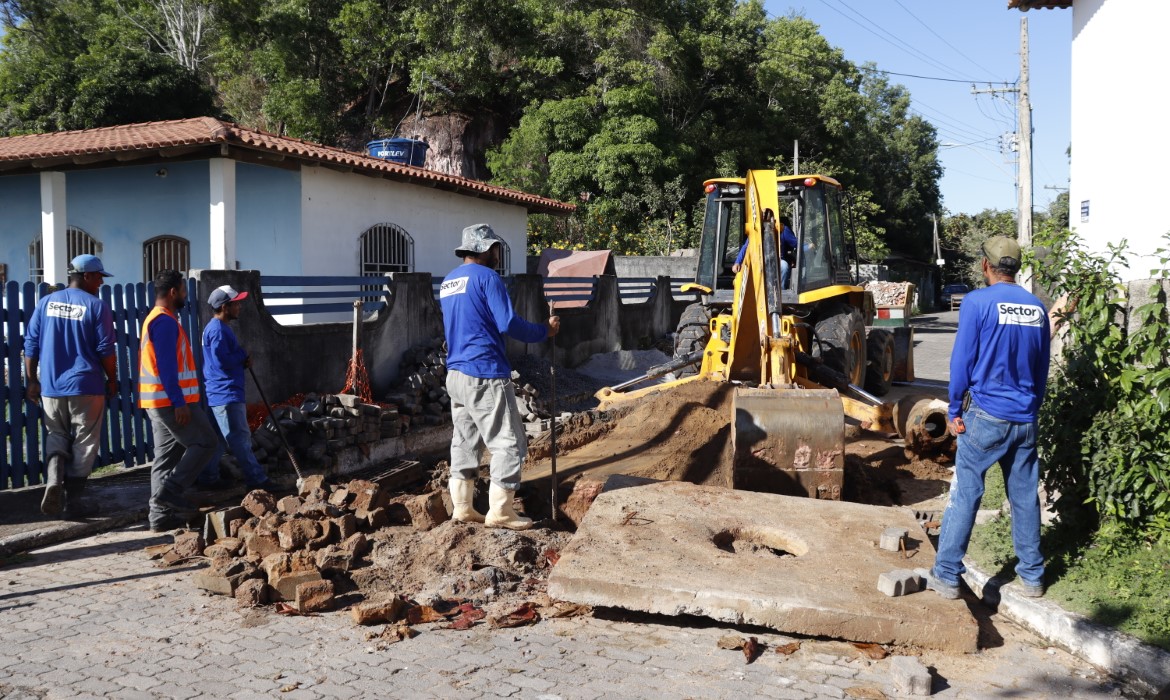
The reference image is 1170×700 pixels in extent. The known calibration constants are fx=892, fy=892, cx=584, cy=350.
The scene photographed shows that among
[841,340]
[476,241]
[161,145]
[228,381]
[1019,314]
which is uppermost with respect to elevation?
[161,145]

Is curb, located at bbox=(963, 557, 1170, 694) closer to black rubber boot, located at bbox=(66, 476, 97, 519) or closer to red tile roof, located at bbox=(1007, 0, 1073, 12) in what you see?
black rubber boot, located at bbox=(66, 476, 97, 519)

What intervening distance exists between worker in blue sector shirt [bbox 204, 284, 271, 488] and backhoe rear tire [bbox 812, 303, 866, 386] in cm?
588

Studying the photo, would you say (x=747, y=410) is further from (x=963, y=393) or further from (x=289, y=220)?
(x=289, y=220)

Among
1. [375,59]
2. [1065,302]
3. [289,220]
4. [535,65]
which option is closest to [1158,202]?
[1065,302]

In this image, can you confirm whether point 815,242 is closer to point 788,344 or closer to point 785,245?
point 785,245

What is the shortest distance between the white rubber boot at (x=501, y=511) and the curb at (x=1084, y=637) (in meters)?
2.85

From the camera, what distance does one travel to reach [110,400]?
727cm

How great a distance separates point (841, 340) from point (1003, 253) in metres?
4.76

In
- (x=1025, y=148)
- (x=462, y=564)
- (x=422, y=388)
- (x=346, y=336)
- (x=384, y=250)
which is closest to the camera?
(x=462, y=564)

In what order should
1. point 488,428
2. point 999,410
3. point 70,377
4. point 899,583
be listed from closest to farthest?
1. point 899,583
2. point 999,410
3. point 488,428
4. point 70,377

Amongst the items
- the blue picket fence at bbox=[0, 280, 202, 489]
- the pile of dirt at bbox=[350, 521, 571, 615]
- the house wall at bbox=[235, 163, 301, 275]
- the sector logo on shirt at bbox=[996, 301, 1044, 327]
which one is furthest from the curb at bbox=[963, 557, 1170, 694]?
the house wall at bbox=[235, 163, 301, 275]

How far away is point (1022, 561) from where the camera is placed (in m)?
4.92

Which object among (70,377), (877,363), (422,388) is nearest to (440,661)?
(70,377)

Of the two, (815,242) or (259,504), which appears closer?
(259,504)
